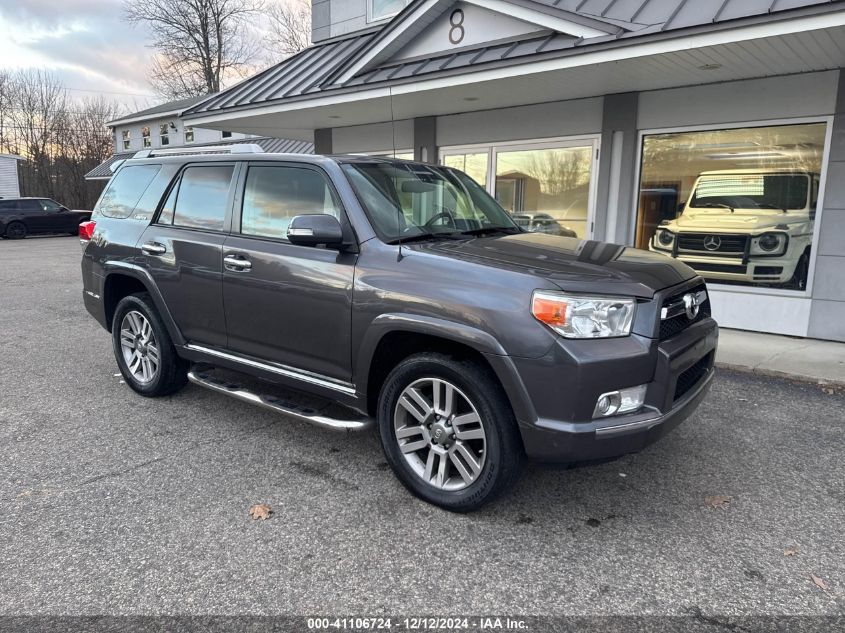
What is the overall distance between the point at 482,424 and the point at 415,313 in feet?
2.20

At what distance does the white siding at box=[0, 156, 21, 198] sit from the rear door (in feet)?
128

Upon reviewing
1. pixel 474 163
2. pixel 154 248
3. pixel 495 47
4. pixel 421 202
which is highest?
pixel 495 47

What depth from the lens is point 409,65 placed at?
344 inches

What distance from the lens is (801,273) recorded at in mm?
7230

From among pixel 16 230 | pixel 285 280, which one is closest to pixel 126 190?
pixel 285 280

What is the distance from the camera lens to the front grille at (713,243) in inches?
303

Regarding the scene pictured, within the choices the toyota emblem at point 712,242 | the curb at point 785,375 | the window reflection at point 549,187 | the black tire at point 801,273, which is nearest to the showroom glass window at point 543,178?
the window reflection at point 549,187

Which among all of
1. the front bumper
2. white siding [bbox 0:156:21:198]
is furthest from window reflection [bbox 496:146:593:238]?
white siding [bbox 0:156:21:198]

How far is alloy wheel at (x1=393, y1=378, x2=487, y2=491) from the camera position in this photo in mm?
3096

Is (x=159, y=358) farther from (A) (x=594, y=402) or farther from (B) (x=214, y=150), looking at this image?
(A) (x=594, y=402)

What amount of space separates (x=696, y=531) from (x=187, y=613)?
2459mm

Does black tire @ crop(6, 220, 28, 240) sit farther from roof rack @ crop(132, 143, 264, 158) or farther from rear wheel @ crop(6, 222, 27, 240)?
roof rack @ crop(132, 143, 264, 158)

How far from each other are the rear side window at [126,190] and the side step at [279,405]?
1.52 meters

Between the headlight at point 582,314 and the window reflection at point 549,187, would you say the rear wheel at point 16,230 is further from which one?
the headlight at point 582,314
